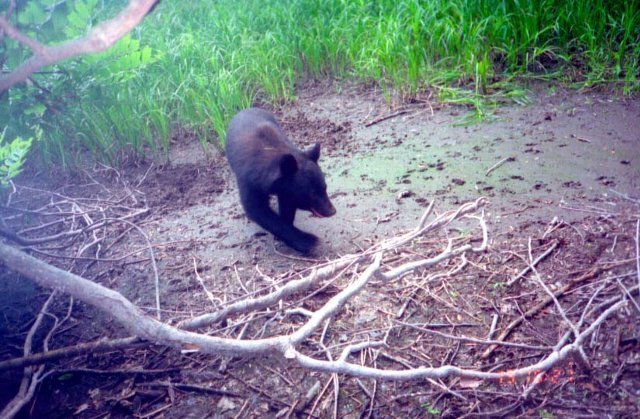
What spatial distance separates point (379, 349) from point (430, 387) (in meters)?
0.30

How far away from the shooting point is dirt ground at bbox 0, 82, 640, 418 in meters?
2.23

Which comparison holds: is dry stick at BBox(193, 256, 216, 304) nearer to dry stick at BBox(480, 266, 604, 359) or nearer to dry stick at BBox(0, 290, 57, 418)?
dry stick at BBox(0, 290, 57, 418)

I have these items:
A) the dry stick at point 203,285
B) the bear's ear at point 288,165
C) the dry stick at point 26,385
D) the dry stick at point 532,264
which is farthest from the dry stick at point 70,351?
the dry stick at point 532,264

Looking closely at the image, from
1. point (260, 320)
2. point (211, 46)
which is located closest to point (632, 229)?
point (260, 320)

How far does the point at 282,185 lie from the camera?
3416 millimetres

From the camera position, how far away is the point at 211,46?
6.16m

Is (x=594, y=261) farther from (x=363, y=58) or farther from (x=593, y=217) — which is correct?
(x=363, y=58)

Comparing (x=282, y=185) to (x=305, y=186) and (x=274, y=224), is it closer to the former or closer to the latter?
(x=305, y=186)

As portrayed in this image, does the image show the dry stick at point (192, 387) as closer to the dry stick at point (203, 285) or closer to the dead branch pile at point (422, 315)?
the dead branch pile at point (422, 315)

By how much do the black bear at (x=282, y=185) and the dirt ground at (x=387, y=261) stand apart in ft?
0.51

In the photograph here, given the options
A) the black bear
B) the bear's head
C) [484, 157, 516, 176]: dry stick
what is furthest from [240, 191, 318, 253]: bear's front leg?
[484, 157, 516, 176]: dry stick

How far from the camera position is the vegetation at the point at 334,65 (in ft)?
13.8

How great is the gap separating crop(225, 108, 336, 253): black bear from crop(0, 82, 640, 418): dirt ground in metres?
0.16

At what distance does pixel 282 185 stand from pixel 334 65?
287cm
